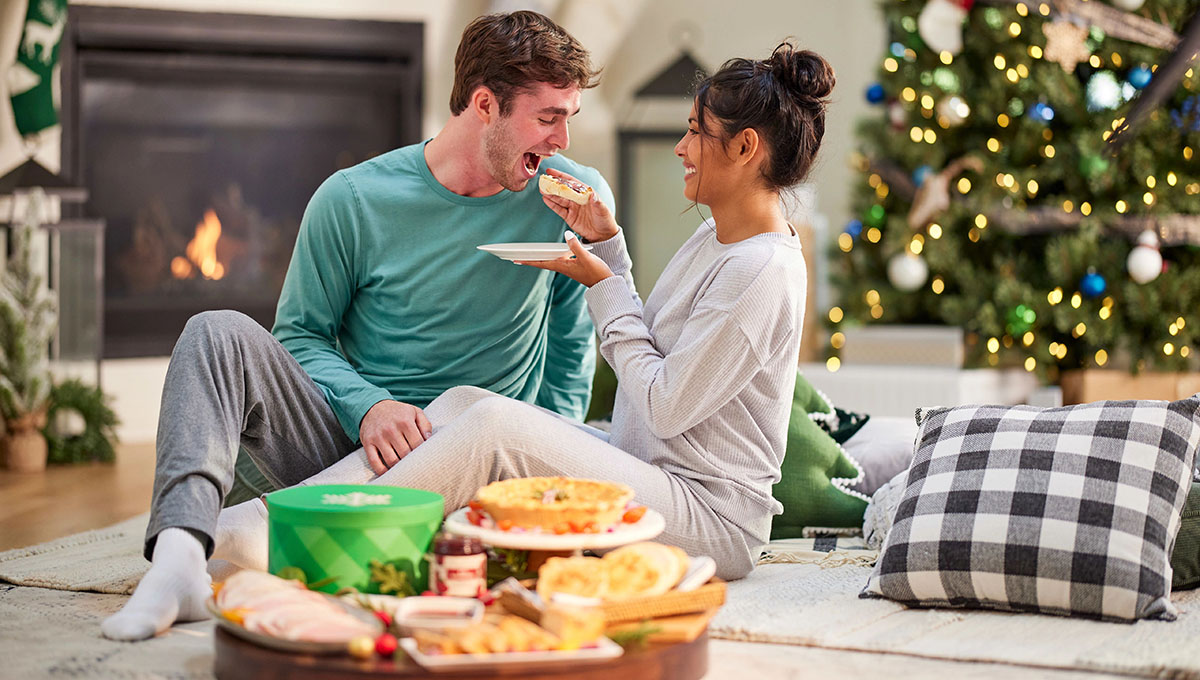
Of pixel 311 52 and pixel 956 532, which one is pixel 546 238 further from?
pixel 311 52

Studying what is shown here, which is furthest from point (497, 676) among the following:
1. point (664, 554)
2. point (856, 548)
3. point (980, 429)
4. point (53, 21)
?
point (53, 21)

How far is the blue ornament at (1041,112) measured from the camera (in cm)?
421

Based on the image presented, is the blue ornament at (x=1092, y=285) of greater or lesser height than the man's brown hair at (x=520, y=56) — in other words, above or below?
below

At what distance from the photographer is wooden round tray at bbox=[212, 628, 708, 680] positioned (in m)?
1.41

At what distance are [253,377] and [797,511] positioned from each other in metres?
1.10

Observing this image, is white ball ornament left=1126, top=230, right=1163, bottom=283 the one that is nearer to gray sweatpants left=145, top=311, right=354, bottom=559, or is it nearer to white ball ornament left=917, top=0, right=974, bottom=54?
white ball ornament left=917, top=0, right=974, bottom=54

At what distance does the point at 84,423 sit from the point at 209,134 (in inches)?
45.9

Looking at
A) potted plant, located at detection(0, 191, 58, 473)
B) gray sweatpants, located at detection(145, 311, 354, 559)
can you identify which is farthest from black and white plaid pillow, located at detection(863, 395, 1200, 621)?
potted plant, located at detection(0, 191, 58, 473)

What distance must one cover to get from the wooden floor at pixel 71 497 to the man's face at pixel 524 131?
131 cm

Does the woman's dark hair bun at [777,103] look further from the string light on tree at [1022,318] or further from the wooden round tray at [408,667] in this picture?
the string light on tree at [1022,318]

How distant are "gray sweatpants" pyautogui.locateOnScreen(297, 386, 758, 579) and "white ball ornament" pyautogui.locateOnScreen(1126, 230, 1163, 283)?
2.61 m

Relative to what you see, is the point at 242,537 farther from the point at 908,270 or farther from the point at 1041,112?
the point at 1041,112

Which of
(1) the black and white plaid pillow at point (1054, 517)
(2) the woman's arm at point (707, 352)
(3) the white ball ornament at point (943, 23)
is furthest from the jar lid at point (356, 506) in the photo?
(3) the white ball ornament at point (943, 23)

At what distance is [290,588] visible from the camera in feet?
5.28
